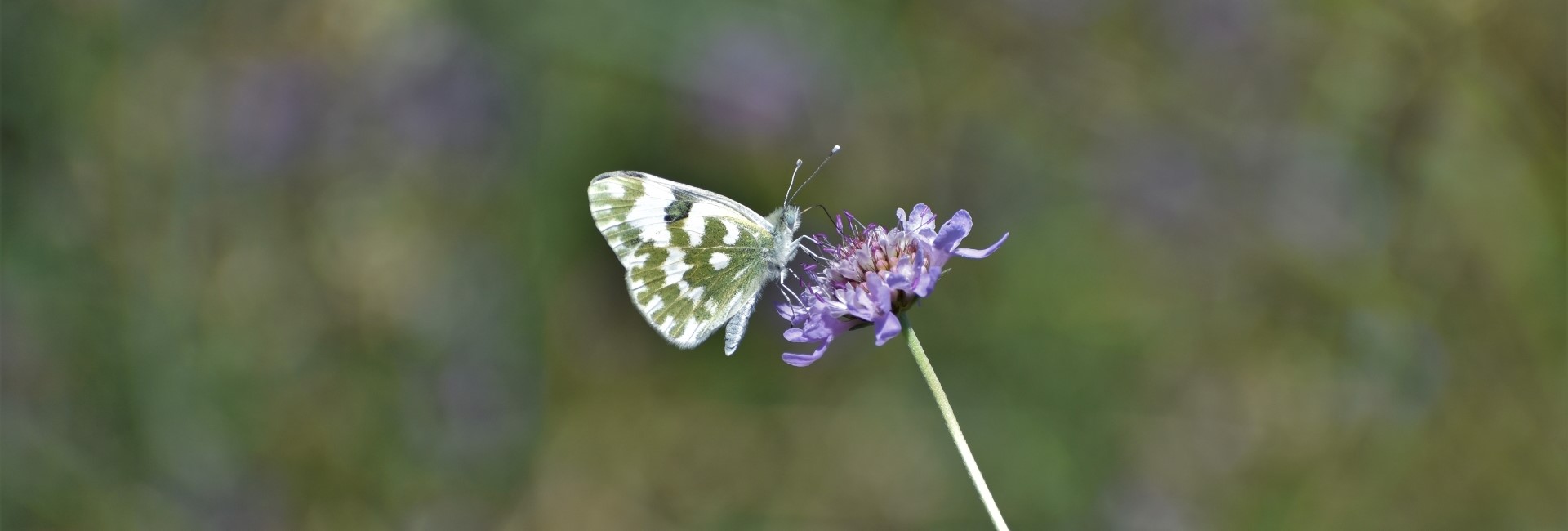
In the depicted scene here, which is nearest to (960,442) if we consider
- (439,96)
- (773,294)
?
(773,294)

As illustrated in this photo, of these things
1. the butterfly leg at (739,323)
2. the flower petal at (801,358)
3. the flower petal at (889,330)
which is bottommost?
the flower petal at (889,330)

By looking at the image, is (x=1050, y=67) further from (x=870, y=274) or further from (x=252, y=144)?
(x=252, y=144)

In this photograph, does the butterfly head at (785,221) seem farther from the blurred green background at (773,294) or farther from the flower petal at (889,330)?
the blurred green background at (773,294)

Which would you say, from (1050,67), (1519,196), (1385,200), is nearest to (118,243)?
(1050,67)

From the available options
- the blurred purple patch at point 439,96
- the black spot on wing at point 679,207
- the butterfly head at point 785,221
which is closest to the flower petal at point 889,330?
the butterfly head at point 785,221

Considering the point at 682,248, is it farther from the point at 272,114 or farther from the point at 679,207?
the point at 272,114
